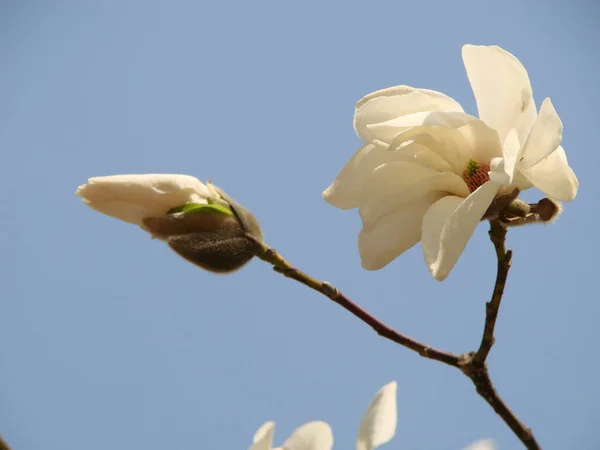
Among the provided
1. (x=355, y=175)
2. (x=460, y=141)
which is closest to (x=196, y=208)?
(x=355, y=175)

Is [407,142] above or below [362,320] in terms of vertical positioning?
above

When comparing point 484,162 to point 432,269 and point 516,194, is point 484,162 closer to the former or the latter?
point 516,194

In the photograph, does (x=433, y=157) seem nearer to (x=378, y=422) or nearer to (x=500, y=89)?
(x=500, y=89)

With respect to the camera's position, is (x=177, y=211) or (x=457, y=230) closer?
(x=457, y=230)

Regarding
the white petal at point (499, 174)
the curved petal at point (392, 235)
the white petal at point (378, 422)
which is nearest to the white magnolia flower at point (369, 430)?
the white petal at point (378, 422)

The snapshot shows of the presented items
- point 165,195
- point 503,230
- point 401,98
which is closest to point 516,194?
point 503,230
